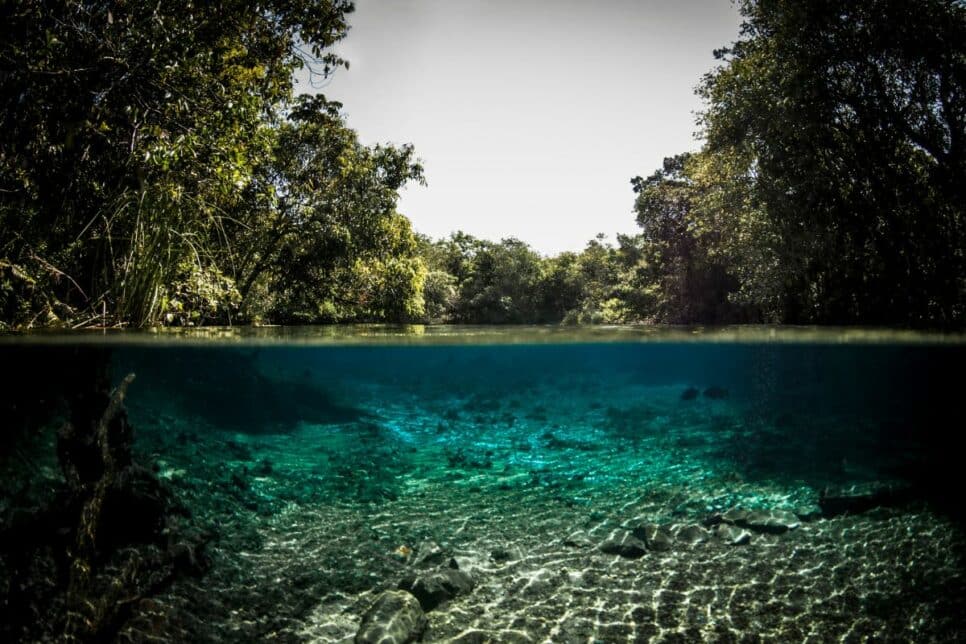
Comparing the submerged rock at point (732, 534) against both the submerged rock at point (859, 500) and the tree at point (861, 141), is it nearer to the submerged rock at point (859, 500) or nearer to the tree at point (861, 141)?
the submerged rock at point (859, 500)

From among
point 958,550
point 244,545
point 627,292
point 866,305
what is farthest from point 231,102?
point 627,292

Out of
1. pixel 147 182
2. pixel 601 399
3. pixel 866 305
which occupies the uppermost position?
pixel 147 182

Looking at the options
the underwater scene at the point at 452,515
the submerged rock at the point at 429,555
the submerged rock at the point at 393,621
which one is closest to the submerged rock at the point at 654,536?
the underwater scene at the point at 452,515

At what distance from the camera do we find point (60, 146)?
736cm

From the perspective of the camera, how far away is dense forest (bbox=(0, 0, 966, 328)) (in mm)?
7559

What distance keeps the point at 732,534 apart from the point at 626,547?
1.94m

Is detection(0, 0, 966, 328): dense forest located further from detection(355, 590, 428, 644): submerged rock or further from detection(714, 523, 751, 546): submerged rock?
detection(714, 523, 751, 546): submerged rock

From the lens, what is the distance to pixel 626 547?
25.1 feet

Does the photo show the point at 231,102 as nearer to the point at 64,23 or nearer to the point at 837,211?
the point at 64,23

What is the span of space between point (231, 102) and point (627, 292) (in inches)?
1317

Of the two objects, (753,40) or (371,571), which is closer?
(371,571)

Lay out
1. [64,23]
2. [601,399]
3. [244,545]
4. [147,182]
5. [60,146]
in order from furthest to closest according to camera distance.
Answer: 1. [601,399]
2. [147,182]
3. [244,545]
4. [60,146]
5. [64,23]

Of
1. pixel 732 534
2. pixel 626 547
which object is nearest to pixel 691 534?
pixel 732 534

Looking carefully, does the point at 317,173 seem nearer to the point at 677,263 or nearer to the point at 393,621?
the point at 393,621
